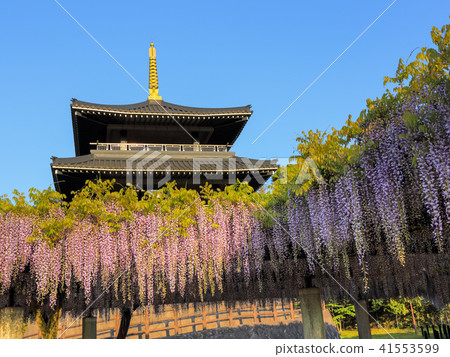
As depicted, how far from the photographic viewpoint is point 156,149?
20.0 metres

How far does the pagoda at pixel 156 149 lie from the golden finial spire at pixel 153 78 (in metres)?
1.03

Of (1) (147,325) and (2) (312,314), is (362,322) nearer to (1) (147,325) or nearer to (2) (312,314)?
(2) (312,314)

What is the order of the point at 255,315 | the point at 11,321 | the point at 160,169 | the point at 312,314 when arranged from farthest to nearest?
1. the point at 255,315
2. the point at 160,169
3. the point at 312,314
4. the point at 11,321

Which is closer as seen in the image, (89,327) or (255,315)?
(89,327)

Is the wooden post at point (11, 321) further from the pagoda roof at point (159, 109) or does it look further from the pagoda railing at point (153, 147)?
the pagoda roof at point (159, 109)

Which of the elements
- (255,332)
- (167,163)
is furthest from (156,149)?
(255,332)

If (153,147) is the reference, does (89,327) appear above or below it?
below

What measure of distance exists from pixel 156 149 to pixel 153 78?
7.01m

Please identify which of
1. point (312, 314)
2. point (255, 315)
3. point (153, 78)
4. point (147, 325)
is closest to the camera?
point (312, 314)

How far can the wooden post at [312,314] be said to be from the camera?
29.1 ft

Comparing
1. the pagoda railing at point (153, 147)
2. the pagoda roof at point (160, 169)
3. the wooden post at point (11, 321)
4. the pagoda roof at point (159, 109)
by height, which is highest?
the pagoda roof at point (159, 109)

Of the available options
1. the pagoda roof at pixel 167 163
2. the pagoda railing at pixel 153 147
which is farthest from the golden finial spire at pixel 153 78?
the pagoda roof at pixel 167 163
